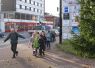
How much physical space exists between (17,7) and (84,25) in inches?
3448

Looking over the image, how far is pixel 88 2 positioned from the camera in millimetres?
7191

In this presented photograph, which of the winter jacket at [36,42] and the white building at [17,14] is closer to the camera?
the winter jacket at [36,42]

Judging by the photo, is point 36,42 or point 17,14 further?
point 17,14

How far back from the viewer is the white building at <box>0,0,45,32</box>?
84.8m

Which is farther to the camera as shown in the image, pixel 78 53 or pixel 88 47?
pixel 78 53

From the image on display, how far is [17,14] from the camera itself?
95812mm

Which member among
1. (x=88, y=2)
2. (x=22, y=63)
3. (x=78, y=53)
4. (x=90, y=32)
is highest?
(x=88, y=2)

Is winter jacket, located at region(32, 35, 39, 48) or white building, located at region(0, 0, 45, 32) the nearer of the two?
winter jacket, located at region(32, 35, 39, 48)

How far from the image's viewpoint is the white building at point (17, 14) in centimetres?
8484

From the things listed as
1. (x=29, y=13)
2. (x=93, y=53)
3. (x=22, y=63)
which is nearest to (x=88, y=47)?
(x=93, y=53)

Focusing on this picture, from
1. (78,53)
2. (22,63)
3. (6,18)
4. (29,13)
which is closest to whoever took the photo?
(78,53)

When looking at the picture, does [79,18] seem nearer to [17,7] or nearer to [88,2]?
[88,2]

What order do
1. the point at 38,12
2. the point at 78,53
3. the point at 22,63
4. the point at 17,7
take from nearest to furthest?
the point at 78,53, the point at 22,63, the point at 17,7, the point at 38,12

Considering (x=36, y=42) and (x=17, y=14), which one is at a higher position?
(x=17, y=14)
